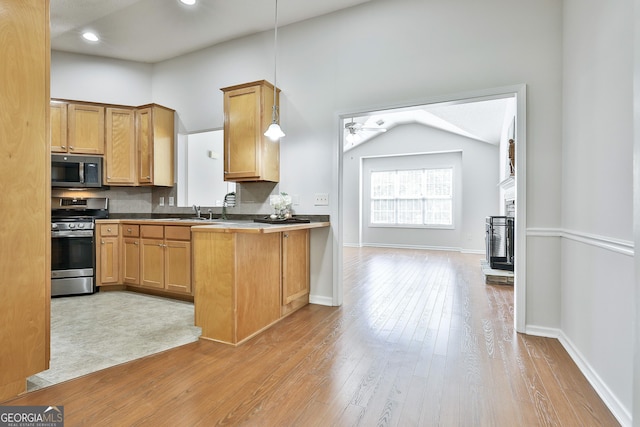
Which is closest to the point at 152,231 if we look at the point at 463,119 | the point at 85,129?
the point at 85,129

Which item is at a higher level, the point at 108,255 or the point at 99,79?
the point at 99,79

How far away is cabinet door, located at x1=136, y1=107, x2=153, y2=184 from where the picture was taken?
13.3ft

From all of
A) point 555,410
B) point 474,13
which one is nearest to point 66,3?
point 474,13

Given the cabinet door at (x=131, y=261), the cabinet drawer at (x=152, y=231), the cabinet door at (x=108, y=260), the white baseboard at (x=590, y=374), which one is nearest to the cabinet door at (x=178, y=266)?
the cabinet drawer at (x=152, y=231)

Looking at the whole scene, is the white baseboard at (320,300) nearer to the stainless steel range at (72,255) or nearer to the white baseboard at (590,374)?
the white baseboard at (590,374)

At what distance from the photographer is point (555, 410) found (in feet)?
5.09

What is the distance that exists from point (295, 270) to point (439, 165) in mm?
A: 6316

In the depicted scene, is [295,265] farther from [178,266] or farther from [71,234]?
[71,234]

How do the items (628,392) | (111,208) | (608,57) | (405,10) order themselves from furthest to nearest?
(111,208), (405,10), (608,57), (628,392)

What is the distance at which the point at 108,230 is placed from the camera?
12.5 ft

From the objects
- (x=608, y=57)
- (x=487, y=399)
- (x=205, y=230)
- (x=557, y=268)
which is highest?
(x=608, y=57)

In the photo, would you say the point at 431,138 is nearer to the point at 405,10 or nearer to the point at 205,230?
the point at 405,10

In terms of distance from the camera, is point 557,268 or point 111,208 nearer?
point 557,268

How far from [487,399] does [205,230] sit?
2.10m
